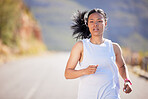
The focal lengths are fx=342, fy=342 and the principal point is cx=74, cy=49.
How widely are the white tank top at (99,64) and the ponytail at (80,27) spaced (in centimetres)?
66

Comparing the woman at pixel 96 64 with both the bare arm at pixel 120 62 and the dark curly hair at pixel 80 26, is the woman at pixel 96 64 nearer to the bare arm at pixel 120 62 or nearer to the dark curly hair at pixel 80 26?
the bare arm at pixel 120 62

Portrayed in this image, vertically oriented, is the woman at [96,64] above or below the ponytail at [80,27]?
below

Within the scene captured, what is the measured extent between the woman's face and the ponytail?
50 cm

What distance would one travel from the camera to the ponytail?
4469mm

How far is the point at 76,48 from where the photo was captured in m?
3.87

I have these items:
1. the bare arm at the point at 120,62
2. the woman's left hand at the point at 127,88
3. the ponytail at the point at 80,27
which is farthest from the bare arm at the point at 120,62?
the ponytail at the point at 80,27

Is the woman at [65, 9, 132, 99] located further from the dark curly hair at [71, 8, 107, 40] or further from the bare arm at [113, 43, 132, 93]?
the dark curly hair at [71, 8, 107, 40]

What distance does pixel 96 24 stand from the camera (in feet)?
12.7

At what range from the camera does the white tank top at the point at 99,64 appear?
3.71m

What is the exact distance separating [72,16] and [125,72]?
3.62 ft

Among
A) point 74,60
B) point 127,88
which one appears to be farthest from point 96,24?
point 127,88

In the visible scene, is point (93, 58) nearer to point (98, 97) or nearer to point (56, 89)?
point (98, 97)

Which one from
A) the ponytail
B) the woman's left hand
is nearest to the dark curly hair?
the ponytail

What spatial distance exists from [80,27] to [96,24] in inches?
25.0
